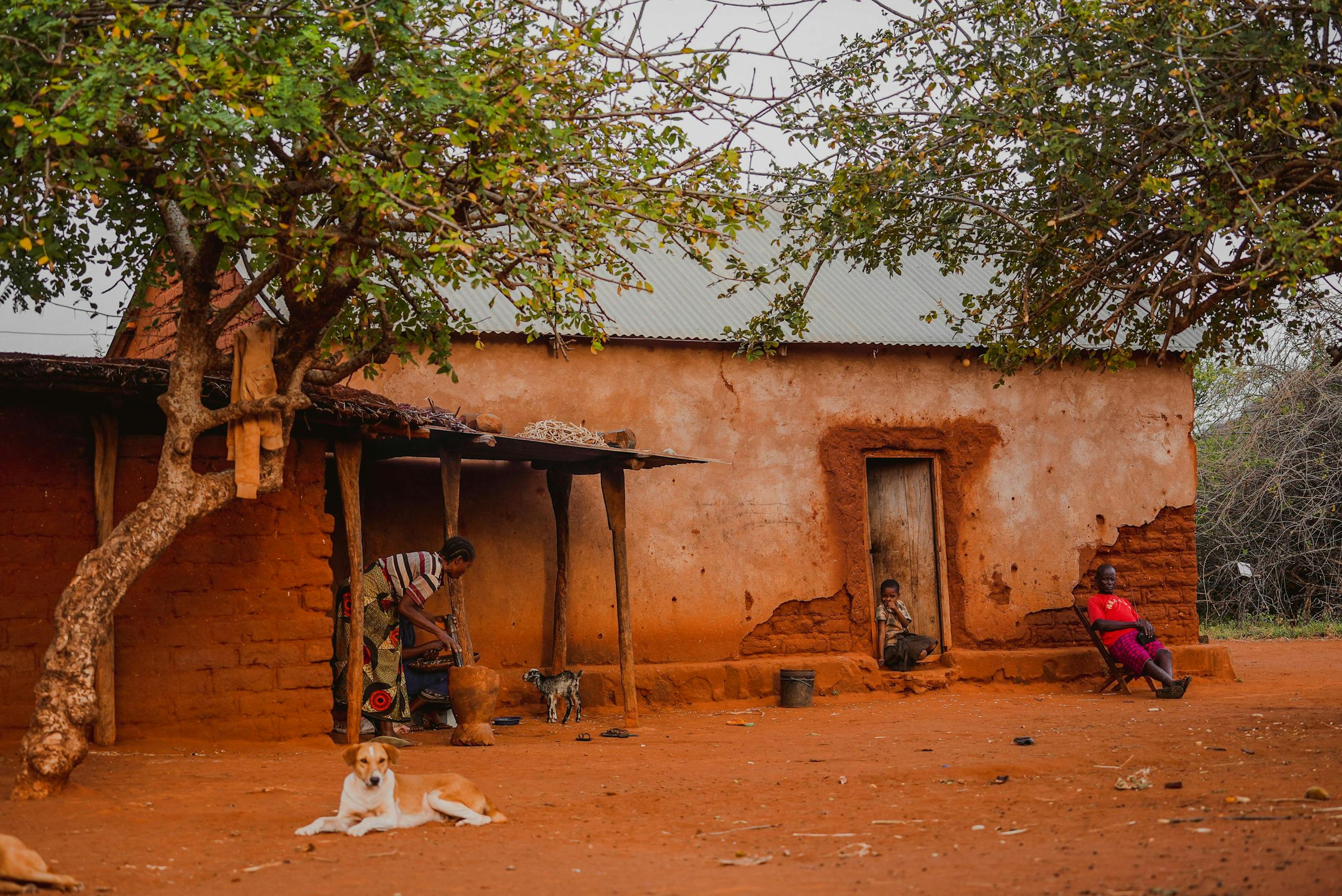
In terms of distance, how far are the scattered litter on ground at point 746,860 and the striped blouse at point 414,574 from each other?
4.45m

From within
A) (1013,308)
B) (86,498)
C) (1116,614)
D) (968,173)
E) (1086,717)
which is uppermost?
(968,173)

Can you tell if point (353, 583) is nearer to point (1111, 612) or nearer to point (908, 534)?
point (908, 534)

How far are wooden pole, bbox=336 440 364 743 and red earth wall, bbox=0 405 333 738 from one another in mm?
149

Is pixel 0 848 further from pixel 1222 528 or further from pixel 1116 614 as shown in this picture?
pixel 1222 528

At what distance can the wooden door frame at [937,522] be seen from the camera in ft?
39.0

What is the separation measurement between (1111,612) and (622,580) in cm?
502

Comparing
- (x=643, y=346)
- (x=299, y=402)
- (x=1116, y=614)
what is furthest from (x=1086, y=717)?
(x=299, y=402)

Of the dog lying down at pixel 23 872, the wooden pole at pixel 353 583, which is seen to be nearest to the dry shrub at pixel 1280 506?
the wooden pole at pixel 353 583

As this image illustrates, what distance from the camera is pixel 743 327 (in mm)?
11531

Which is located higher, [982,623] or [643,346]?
[643,346]

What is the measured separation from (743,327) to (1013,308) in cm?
286

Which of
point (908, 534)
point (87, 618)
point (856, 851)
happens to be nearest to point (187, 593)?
point (87, 618)

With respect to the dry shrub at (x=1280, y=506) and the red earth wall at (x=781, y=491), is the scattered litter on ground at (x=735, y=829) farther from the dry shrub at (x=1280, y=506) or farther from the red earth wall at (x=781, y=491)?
the dry shrub at (x=1280, y=506)

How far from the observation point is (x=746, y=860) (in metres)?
4.66
